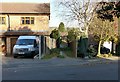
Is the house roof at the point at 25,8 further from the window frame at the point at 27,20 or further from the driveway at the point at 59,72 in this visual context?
the driveway at the point at 59,72

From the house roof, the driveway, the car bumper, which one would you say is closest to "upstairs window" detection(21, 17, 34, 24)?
the house roof

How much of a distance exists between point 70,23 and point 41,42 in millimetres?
14640

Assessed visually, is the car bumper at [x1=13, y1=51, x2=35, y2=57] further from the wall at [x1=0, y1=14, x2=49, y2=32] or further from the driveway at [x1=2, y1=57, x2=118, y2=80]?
the wall at [x1=0, y1=14, x2=49, y2=32]

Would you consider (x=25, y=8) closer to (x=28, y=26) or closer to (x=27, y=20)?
(x=27, y=20)

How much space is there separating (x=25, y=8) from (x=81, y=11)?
8.23 m

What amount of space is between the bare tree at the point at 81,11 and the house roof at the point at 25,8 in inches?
146

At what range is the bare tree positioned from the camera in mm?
40250

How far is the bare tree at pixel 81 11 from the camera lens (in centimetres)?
4025

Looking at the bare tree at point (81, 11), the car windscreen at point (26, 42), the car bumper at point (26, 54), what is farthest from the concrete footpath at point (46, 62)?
the bare tree at point (81, 11)

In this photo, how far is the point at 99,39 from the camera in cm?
3700

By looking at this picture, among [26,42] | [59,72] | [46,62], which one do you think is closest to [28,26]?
[26,42]

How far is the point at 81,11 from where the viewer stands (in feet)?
136

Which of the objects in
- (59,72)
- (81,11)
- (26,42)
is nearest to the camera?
(59,72)

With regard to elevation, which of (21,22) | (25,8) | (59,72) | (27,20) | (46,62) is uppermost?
(25,8)
